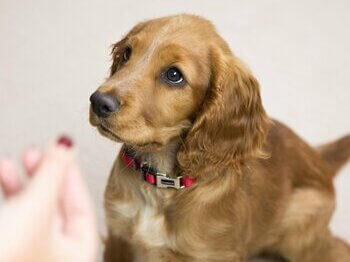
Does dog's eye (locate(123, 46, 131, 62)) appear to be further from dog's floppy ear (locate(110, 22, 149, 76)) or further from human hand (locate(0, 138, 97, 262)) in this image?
human hand (locate(0, 138, 97, 262))

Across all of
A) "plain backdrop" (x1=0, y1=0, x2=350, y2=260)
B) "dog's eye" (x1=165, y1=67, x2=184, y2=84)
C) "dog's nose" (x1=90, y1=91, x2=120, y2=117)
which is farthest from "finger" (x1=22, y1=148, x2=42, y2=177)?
"plain backdrop" (x1=0, y1=0, x2=350, y2=260)

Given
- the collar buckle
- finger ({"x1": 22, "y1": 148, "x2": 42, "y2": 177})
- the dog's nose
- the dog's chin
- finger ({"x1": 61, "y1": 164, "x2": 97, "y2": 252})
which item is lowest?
the collar buckle

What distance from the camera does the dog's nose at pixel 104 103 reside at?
1.54 m

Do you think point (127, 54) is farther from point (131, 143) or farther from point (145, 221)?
point (145, 221)

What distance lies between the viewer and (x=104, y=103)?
5.07ft

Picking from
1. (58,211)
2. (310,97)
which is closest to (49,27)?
(310,97)

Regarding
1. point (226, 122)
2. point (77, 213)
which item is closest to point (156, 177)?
point (226, 122)

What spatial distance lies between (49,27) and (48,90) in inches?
18.4

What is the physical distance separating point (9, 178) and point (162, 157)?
1.15 m

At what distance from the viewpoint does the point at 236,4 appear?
11.8 feet

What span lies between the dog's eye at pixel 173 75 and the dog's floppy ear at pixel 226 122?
4.7 inches

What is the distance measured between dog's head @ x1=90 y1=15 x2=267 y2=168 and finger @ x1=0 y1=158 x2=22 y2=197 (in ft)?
2.72

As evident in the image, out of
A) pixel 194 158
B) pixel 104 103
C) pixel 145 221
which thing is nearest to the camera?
pixel 104 103

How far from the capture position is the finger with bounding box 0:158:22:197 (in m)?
0.70
